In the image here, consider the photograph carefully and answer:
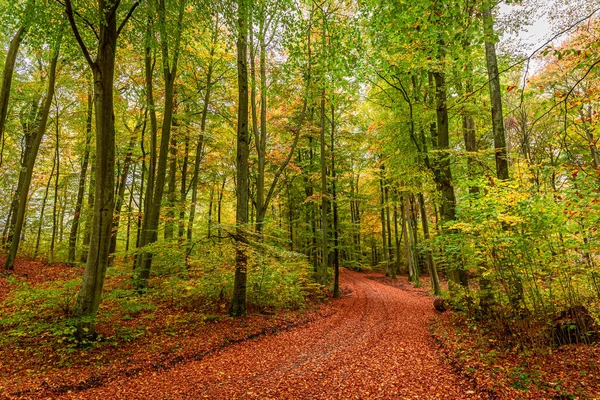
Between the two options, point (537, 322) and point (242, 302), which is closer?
point (537, 322)

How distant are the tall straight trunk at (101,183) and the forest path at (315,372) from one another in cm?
185

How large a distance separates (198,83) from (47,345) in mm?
10781

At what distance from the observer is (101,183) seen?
549 cm

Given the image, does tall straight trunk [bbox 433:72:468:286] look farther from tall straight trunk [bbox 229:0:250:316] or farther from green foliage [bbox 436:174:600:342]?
tall straight trunk [bbox 229:0:250:316]

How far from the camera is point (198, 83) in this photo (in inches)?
492

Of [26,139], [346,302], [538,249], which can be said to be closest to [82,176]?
[26,139]

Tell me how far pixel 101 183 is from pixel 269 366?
4.79 metres

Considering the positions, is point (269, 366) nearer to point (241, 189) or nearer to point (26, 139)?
point (241, 189)

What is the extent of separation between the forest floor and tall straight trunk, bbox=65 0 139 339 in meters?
0.79

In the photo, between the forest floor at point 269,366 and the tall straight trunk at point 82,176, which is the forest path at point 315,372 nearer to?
the forest floor at point 269,366

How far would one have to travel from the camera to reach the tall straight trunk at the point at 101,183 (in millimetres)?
5383

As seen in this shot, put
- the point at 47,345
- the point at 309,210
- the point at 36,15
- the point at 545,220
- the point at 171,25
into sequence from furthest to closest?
1. the point at 309,210
2. the point at 171,25
3. the point at 36,15
4. the point at 47,345
5. the point at 545,220

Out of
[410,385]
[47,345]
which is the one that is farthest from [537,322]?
[47,345]

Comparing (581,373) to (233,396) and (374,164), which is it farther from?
(374,164)
